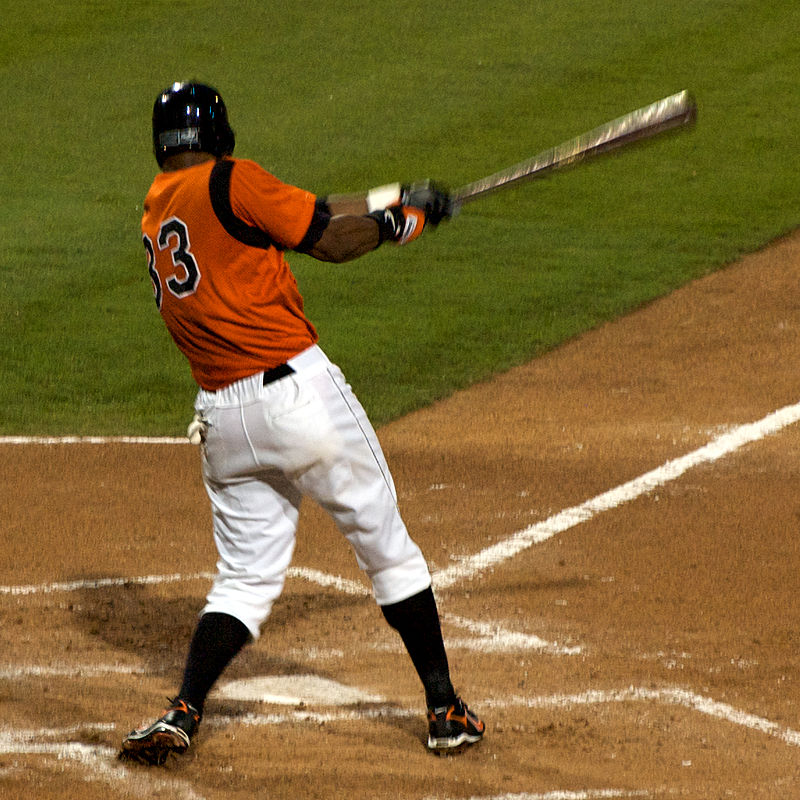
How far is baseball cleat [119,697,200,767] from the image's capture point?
13.0ft

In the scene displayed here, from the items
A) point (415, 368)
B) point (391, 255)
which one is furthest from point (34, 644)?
point (391, 255)

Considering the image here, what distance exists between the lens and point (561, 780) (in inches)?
154

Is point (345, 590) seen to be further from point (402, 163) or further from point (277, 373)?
point (402, 163)

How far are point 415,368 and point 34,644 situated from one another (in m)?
3.79

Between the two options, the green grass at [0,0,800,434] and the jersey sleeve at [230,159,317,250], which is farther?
the green grass at [0,0,800,434]

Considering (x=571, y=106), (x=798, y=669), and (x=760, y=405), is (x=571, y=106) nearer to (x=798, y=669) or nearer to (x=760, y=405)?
(x=760, y=405)

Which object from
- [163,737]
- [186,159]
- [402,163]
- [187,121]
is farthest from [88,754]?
[402,163]

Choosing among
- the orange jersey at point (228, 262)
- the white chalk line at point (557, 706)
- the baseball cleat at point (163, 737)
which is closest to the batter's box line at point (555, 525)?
the white chalk line at point (557, 706)

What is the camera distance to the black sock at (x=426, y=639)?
4.12m

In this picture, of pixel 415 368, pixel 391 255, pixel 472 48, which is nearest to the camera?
pixel 415 368

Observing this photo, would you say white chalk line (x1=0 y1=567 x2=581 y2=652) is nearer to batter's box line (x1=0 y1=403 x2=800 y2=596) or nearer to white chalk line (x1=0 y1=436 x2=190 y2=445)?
batter's box line (x1=0 y1=403 x2=800 y2=596)

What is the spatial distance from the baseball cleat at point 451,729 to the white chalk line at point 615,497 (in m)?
1.27

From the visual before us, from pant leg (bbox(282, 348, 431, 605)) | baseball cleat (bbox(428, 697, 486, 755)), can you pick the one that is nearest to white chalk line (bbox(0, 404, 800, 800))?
baseball cleat (bbox(428, 697, 486, 755))

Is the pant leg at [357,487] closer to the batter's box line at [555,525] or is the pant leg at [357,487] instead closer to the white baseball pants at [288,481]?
the white baseball pants at [288,481]
